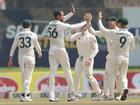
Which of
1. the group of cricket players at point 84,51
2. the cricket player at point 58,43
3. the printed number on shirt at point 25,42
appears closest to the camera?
the cricket player at point 58,43

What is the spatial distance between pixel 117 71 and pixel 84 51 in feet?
3.80

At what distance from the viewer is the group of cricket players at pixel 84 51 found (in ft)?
59.9

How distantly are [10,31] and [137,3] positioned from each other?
22.4ft

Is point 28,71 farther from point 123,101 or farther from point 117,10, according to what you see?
point 117,10

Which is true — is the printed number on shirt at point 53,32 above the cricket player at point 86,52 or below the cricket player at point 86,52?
above

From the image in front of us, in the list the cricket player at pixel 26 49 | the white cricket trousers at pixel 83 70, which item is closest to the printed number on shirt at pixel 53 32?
the cricket player at pixel 26 49

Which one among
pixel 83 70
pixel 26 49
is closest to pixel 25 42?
pixel 26 49

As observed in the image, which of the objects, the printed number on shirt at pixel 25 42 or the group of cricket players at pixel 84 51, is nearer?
the group of cricket players at pixel 84 51

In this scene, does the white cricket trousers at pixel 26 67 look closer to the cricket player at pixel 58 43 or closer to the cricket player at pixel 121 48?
the cricket player at pixel 58 43

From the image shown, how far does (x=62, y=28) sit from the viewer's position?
18.1 meters

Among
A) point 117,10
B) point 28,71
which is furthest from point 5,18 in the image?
point 28,71

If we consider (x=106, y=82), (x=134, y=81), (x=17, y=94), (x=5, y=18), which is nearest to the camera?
(x=106, y=82)

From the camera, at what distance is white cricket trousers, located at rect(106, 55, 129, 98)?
1852cm

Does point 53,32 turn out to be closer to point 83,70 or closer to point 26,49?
point 26,49
